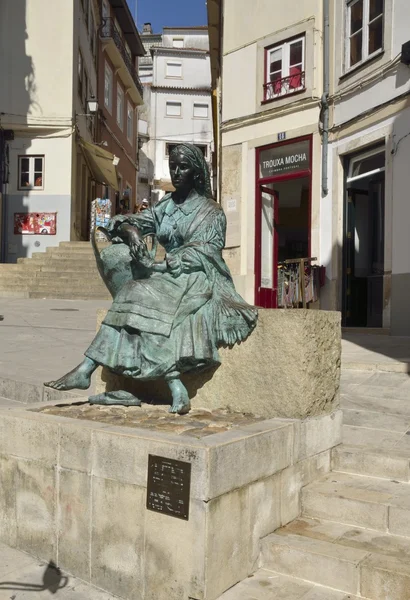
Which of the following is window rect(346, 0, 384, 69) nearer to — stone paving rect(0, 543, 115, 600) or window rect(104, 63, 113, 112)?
stone paving rect(0, 543, 115, 600)

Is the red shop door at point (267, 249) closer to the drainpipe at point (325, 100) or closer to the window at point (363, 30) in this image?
the drainpipe at point (325, 100)

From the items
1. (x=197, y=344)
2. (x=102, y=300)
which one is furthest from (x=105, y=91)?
(x=197, y=344)

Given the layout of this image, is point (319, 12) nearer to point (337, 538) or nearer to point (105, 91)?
point (337, 538)

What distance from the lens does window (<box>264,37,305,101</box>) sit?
13.0 metres

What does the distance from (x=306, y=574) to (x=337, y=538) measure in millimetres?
259

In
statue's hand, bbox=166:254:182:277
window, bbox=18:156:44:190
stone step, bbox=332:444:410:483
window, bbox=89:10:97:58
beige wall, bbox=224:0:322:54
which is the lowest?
stone step, bbox=332:444:410:483

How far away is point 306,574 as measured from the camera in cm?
293

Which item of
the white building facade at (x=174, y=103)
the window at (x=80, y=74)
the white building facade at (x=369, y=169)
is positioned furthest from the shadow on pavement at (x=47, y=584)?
the white building facade at (x=174, y=103)

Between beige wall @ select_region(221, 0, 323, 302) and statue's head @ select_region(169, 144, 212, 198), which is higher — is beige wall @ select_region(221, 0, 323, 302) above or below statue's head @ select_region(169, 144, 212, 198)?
above

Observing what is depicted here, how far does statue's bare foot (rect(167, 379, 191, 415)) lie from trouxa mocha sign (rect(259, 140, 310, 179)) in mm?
9903

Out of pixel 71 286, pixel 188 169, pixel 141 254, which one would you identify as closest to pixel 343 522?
pixel 141 254

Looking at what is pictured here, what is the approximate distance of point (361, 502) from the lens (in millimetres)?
3199

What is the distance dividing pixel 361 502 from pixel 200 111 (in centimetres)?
4189

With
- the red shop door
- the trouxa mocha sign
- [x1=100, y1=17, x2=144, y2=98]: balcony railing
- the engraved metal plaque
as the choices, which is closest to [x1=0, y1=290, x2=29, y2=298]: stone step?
the red shop door
